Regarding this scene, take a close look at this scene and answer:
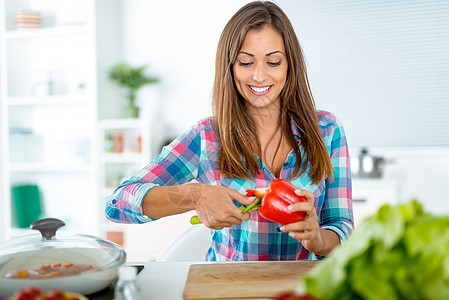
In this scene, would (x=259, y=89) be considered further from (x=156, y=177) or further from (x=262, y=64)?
(x=156, y=177)

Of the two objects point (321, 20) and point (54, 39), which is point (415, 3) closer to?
point (321, 20)

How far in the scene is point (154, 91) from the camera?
3.90 m

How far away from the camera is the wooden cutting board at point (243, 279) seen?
2.68 feet

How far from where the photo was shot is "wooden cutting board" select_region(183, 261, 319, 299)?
2.68ft

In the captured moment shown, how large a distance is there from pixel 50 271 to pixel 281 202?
51 cm

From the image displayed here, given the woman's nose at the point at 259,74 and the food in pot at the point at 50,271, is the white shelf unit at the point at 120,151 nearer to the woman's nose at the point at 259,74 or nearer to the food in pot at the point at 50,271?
the woman's nose at the point at 259,74

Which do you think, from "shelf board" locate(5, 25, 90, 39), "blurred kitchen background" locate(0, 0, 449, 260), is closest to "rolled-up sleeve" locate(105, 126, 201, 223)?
"blurred kitchen background" locate(0, 0, 449, 260)

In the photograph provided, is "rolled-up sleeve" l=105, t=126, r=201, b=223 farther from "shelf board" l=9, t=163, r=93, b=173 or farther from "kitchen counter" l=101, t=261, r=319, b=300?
"shelf board" l=9, t=163, r=93, b=173

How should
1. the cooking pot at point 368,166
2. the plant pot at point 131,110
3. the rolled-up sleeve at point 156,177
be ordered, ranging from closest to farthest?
the rolled-up sleeve at point 156,177 < the cooking pot at point 368,166 < the plant pot at point 131,110

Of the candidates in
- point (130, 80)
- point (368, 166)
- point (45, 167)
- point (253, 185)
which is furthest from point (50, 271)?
point (45, 167)

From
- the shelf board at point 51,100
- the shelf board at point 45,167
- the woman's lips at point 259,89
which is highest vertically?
the woman's lips at point 259,89

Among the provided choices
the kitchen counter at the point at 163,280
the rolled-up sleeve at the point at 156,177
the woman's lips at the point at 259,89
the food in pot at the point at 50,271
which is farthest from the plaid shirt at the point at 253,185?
the food in pot at the point at 50,271

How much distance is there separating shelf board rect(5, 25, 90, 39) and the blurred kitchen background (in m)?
0.01

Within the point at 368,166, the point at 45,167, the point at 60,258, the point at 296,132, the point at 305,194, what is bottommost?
the point at 45,167
